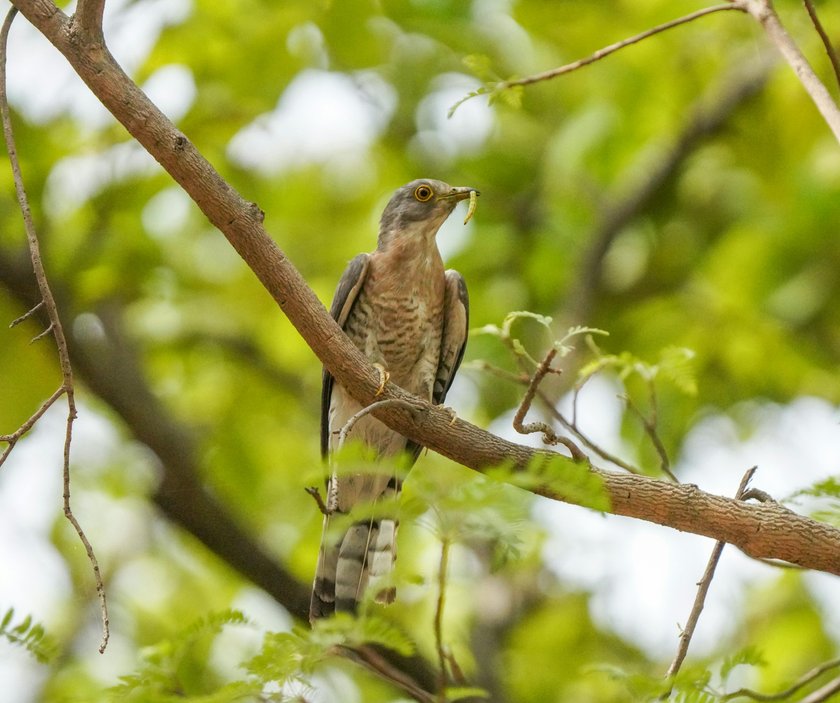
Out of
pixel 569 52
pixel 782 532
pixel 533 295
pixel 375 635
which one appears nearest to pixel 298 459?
pixel 533 295

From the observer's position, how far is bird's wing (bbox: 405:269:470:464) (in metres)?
5.08

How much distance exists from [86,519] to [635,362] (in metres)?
5.21

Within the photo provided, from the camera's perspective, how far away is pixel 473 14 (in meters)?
5.55

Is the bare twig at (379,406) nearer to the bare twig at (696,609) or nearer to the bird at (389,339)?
the bare twig at (696,609)

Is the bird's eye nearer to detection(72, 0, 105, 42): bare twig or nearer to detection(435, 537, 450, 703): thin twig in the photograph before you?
detection(72, 0, 105, 42): bare twig

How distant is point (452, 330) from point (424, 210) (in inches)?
24.2

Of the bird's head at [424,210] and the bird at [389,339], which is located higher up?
the bird's head at [424,210]

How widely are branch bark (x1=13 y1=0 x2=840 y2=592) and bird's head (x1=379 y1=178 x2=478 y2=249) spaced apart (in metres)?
1.99

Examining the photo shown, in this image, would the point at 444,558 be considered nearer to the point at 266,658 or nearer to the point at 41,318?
the point at 266,658

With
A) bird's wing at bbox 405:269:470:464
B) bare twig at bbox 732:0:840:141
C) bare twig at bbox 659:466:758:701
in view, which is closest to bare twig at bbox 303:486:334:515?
bare twig at bbox 659:466:758:701

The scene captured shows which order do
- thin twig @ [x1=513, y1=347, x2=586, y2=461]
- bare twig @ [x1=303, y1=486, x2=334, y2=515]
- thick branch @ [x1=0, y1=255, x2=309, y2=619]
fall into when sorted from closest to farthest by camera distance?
bare twig @ [x1=303, y1=486, x2=334, y2=515] < thin twig @ [x1=513, y1=347, x2=586, y2=461] < thick branch @ [x1=0, y1=255, x2=309, y2=619]

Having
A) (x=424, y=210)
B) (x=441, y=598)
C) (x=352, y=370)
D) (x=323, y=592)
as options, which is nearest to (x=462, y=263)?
(x=424, y=210)

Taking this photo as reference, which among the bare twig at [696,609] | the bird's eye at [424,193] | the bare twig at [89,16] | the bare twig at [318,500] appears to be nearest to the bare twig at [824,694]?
the bare twig at [696,609]

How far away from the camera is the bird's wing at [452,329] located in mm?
5078
